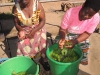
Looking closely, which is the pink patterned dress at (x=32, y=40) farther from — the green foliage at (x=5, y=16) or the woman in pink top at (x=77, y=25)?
the green foliage at (x=5, y=16)

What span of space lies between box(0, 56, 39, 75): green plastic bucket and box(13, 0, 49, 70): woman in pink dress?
493 mm

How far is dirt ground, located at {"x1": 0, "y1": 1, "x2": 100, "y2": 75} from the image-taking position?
3877 millimetres

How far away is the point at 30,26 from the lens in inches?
140

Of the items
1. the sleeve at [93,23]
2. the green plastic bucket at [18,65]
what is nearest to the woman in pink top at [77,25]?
the sleeve at [93,23]

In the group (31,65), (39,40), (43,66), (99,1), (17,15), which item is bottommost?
(43,66)

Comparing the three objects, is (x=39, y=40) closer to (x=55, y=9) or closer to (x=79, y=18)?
(x=79, y=18)

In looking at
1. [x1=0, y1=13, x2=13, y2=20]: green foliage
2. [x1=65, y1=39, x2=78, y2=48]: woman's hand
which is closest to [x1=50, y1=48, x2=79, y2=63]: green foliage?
[x1=65, y1=39, x2=78, y2=48]: woman's hand

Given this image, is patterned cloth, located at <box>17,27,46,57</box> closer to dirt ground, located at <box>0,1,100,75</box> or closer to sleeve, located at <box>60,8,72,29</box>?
sleeve, located at <box>60,8,72,29</box>

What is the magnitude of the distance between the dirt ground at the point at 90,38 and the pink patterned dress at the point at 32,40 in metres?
1.01

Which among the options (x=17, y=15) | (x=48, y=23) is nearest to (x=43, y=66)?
(x=17, y=15)

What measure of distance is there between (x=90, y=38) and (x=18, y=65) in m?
2.30

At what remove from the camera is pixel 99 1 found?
274cm

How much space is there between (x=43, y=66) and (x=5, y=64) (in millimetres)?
1031

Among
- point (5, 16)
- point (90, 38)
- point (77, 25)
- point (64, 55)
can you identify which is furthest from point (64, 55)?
point (5, 16)
